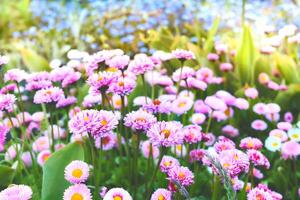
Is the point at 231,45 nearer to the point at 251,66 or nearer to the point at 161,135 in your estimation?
the point at 251,66

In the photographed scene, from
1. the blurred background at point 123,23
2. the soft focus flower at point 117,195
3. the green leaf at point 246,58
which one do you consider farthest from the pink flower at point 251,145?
the blurred background at point 123,23

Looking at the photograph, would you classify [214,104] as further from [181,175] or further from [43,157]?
[43,157]

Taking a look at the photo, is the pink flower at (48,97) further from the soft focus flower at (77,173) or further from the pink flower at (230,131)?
the pink flower at (230,131)

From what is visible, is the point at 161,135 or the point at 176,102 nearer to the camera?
the point at 161,135

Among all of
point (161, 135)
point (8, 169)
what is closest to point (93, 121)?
point (161, 135)

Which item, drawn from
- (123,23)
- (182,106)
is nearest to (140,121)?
(182,106)

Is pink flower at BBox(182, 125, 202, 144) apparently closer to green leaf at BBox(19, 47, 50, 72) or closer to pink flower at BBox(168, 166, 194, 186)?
pink flower at BBox(168, 166, 194, 186)
